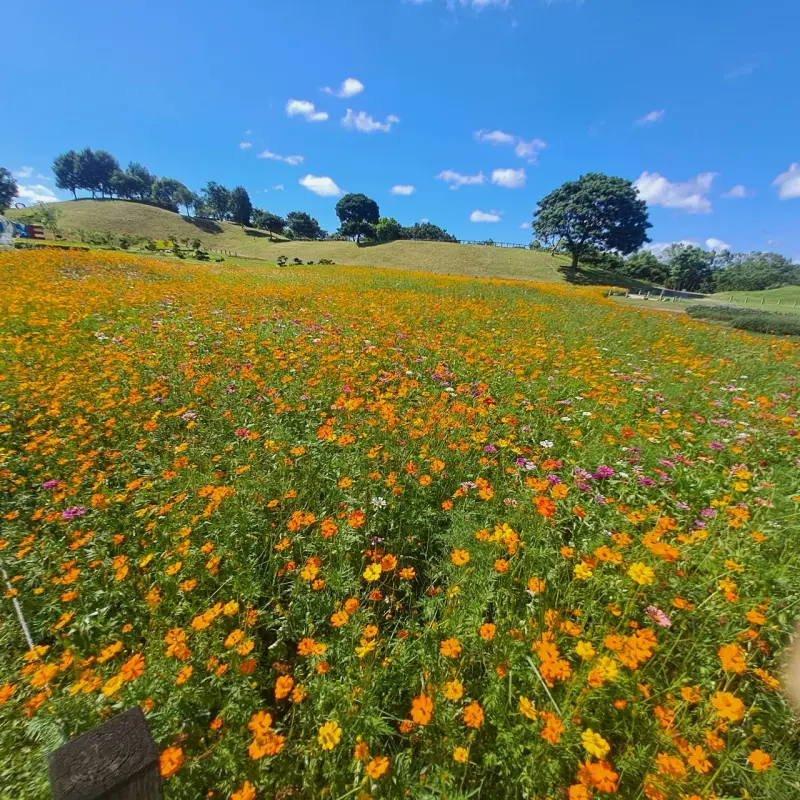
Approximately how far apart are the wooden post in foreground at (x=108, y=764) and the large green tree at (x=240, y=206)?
372 feet

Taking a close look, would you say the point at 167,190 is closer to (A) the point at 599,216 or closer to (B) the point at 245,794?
(A) the point at 599,216

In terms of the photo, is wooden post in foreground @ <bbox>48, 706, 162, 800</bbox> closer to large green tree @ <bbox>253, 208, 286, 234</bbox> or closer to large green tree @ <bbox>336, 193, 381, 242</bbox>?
large green tree @ <bbox>336, 193, 381, 242</bbox>

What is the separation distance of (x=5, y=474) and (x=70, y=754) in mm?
3794

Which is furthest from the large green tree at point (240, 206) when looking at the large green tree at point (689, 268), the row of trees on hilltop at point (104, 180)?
the large green tree at point (689, 268)

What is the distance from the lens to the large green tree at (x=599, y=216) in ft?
146

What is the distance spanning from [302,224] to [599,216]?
79693mm

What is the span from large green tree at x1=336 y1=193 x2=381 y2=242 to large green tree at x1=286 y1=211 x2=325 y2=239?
1213 cm

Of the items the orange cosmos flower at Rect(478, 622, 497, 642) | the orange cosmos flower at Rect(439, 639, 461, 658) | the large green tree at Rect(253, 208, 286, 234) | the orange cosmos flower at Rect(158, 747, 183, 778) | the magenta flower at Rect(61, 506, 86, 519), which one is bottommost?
the magenta flower at Rect(61, 506, 86, 519)

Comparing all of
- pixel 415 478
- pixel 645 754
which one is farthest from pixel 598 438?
pixel 645 754

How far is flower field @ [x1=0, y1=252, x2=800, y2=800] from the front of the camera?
1.67m

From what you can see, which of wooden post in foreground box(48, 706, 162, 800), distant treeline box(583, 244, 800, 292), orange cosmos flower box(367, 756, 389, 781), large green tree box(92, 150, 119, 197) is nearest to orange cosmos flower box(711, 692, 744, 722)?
orange cosmos flower box(367, 756, 389, 781)

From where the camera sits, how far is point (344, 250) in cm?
5494

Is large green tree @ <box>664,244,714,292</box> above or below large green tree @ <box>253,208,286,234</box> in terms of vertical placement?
below

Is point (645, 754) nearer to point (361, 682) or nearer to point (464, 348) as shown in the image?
point (361, 682)
